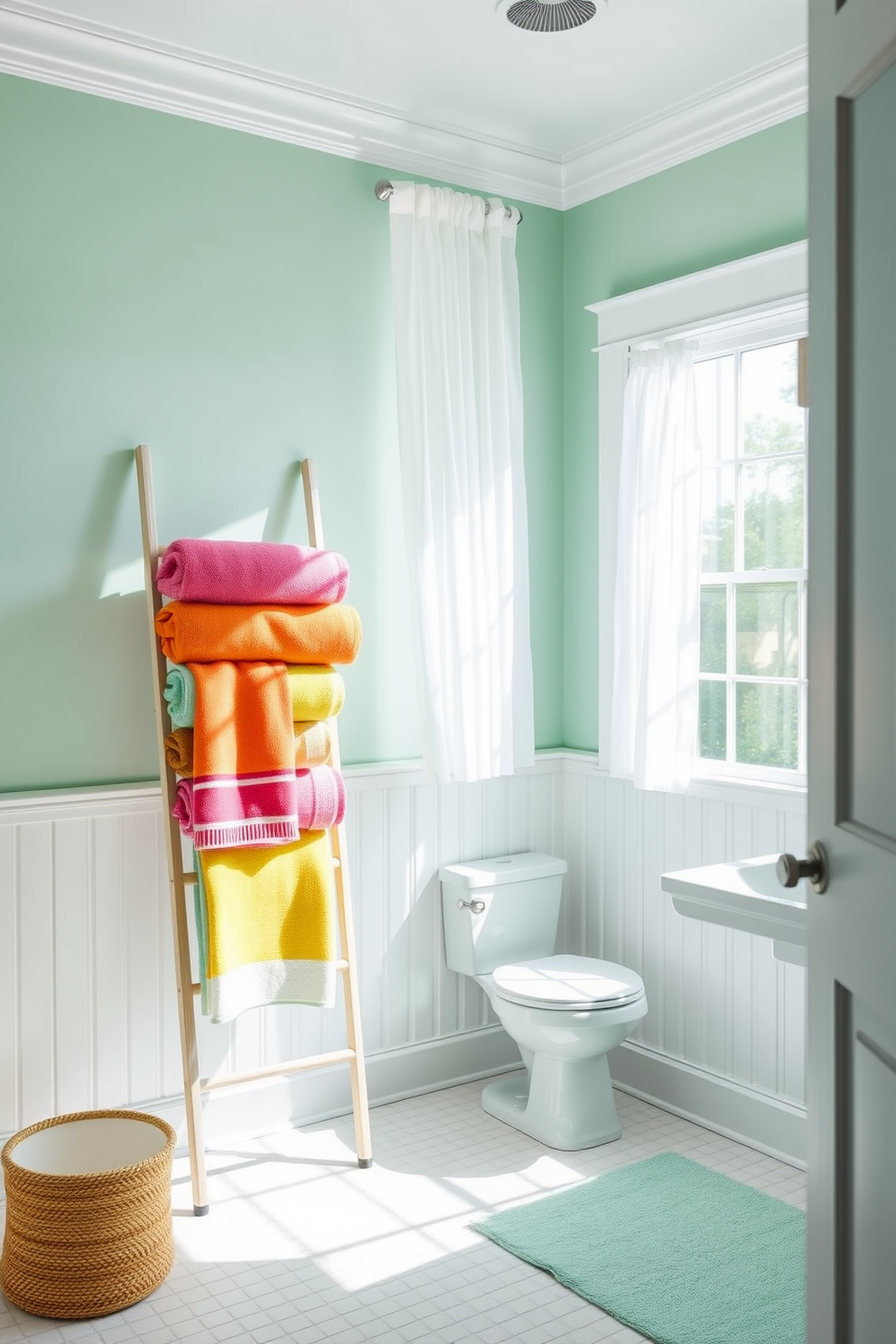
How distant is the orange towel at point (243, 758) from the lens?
253 cm

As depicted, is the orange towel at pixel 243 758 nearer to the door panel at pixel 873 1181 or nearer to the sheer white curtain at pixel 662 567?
the sheer white curtain at pixel 662 567

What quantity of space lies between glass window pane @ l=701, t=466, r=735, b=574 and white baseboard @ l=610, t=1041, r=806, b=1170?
134 centimetres

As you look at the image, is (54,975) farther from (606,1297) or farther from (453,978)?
(606,1297)

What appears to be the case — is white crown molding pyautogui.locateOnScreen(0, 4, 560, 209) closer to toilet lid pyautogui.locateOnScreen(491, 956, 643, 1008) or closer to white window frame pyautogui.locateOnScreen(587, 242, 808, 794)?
white window frame pyautogui.locateOnScreen(587, 242, 808, 794)

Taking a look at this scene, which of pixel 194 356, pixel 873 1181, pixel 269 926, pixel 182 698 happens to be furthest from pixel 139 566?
pixel 873 1181

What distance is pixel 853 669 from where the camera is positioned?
4.37 ft

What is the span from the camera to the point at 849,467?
134cm

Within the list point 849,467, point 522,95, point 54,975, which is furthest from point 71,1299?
point 522,95

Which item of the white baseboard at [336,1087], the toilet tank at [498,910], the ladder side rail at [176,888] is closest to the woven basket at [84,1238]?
the ladder side rail at [176,888]

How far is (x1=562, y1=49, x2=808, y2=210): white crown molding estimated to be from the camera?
2.78 m

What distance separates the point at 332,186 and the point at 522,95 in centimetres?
54

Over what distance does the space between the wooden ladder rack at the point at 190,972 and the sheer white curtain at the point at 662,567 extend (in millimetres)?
847

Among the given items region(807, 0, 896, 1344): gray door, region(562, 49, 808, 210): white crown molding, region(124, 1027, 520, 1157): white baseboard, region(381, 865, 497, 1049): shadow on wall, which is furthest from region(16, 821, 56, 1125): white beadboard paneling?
region(562, 49, 808, 210): white crown molding

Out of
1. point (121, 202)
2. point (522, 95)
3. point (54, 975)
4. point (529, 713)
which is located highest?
point (522, 95)
